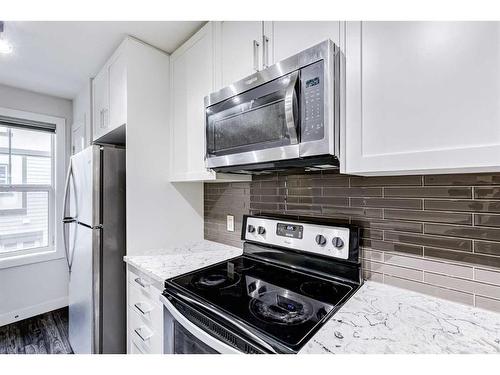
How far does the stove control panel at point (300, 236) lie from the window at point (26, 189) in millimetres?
2455

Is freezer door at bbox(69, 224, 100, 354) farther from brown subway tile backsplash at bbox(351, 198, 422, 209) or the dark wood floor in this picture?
brown subway tile backsplash at bbox(351, 198, 422, 209)

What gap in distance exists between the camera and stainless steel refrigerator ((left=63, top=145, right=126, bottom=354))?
1.54 meters

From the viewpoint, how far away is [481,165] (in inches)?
24.5

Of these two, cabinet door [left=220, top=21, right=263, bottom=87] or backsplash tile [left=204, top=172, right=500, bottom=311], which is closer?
backsplash tile [left=204, top=172, right=500, bottom=311]

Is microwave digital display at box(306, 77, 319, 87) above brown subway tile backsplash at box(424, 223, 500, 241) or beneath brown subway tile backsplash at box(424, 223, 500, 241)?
above

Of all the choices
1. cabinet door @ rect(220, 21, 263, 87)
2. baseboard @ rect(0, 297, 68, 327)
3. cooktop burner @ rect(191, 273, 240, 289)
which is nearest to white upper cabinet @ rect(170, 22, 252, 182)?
cabinet door @ rect(220, 21, 263, 87)

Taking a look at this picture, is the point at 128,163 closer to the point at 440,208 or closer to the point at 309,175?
the point at 309,175

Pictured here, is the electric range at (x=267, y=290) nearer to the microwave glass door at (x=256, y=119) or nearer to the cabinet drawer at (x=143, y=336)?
the cabinet drawer at (x=143, y=336)

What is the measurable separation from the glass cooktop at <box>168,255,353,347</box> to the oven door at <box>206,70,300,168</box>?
561mm

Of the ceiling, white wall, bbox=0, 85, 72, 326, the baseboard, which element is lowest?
the baseboard

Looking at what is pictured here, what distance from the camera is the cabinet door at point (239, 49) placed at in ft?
3.76
